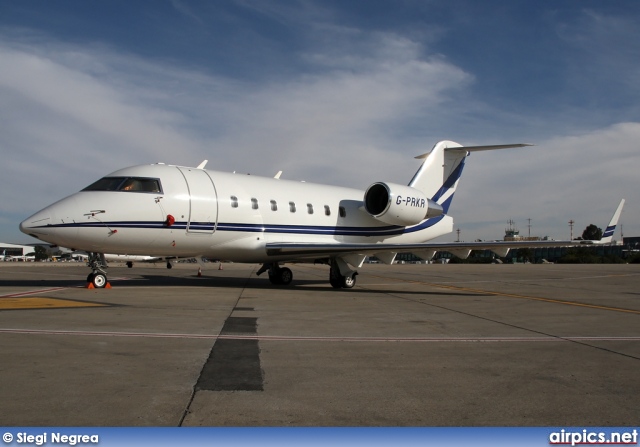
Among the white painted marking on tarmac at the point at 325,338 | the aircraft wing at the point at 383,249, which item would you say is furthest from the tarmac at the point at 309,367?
the aircraft wing at the point at 383,249

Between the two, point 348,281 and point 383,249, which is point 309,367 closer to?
point 383,249

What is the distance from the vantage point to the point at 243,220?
17.7m

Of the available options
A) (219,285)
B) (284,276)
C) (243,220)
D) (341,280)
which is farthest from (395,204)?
(219,285)

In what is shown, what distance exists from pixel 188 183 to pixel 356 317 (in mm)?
8359

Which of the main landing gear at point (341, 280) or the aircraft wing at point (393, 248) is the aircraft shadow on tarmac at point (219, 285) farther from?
the aircraft wing at point (393, 248)

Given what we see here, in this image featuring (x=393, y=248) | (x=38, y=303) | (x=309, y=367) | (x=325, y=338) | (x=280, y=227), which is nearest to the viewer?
(x=309, y=367)

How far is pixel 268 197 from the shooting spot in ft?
61.5

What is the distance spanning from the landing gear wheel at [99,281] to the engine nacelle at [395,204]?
398 inches

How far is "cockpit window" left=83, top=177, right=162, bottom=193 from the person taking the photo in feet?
52.0

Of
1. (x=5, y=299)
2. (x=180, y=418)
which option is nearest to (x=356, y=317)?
(x=180, y=418)

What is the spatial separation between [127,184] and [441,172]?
1389cm

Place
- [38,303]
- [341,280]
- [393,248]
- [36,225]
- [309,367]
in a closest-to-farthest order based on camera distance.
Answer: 1. [309,367]
2. [38,303]
3. [36,225]
4. [393,248]
5. [341,280]

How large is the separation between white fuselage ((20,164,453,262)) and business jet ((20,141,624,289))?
0.03 meters

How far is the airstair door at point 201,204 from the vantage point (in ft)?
54.6
